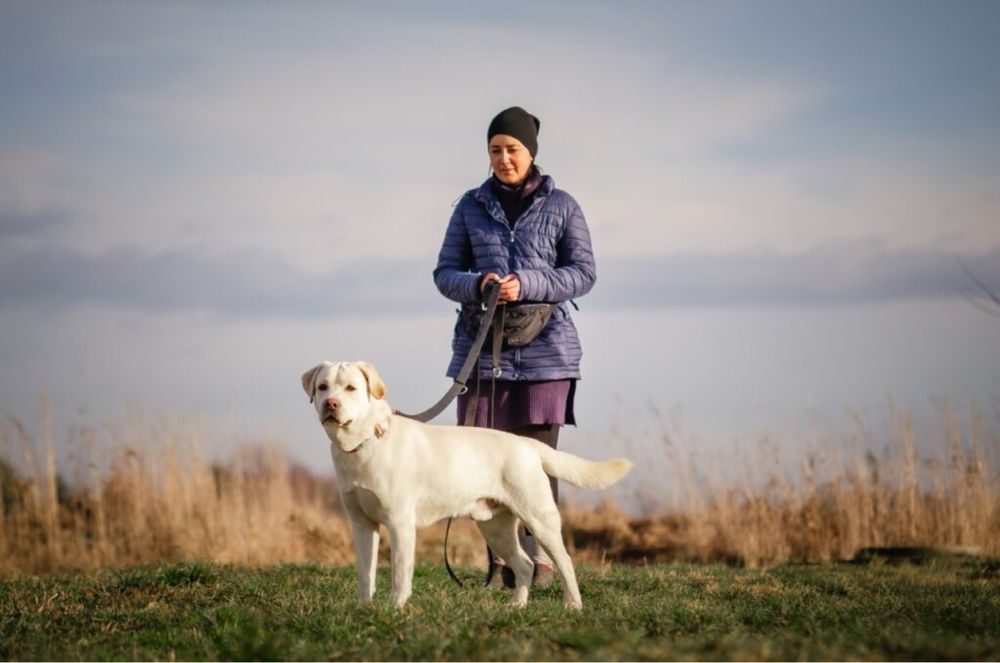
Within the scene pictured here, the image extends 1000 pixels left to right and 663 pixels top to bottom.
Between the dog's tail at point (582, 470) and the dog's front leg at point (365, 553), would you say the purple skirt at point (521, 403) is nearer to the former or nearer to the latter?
the dog's tail at point (582, 470)

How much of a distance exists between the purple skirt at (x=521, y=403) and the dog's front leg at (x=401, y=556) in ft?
5.06

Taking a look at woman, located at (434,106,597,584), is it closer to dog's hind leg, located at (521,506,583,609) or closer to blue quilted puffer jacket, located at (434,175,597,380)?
blue quilted puffer jacket, located at (434,175,597,380)

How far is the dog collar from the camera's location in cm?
555

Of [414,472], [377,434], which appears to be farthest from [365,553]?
[377,434]

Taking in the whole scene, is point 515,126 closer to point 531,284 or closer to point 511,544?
point 531,284

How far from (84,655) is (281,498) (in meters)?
6.83

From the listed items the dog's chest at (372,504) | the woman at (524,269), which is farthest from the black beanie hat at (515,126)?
the dog's chest at (372,504)

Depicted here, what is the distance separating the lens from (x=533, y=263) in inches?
277

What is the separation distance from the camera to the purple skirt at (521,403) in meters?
7.05

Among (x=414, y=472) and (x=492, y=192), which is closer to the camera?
(x=414, y=472)

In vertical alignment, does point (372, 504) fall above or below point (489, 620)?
above

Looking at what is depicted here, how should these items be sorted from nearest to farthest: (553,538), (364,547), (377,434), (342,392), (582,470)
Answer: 1. (342,392)
2. (377,434)
3. (364,547)
4. (553,538)
5. (582,470)

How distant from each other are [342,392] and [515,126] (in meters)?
2.37

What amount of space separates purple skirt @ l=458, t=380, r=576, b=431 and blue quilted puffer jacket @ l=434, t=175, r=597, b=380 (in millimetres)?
74
